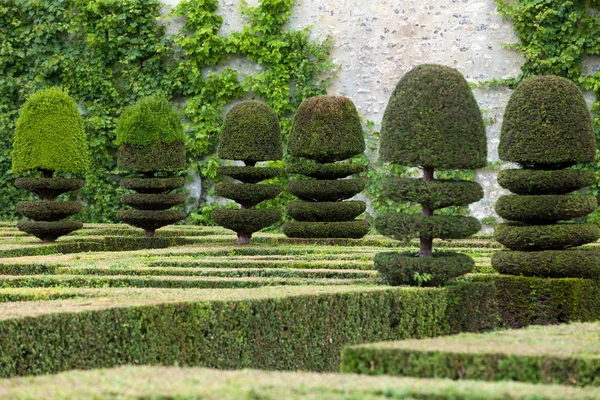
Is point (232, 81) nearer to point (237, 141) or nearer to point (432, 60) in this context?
point (432, 60)

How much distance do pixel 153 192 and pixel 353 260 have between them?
5.15 m

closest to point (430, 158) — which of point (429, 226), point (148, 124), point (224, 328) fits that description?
point (429, 226)

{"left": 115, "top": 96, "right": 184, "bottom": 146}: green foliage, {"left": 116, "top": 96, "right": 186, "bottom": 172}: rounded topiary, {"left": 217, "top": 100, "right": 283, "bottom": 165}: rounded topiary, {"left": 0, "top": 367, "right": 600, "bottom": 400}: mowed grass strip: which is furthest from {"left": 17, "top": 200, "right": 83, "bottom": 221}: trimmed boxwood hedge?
{"left": 0, "top": 367, "right": 600, "bottom": 400}: mowed grass strip

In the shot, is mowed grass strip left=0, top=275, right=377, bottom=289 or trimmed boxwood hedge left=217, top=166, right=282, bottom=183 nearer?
mowed grass strip left=0, top=275, right=377, bottom=289

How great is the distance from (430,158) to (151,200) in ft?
22.7

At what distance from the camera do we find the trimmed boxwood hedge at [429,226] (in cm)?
936

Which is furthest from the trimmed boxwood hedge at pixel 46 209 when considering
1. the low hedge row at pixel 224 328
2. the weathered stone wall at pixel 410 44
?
the low hedge row at pixel 224 328

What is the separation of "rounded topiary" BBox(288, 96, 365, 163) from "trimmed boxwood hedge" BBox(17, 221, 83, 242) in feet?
11.4

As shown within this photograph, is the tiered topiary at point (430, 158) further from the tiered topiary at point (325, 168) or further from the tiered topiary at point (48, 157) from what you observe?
the tiered topiary at point (48, 157)

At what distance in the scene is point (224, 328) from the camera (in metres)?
7.45

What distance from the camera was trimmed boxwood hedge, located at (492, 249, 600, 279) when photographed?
33.3 ft

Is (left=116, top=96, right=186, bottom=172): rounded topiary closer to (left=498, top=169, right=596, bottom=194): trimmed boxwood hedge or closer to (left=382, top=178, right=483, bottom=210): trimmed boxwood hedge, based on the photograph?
(left=498, top=169, right=596, bottom=194): trimmed boxwood hedge

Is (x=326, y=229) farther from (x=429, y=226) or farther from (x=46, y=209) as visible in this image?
(x=429, y=226)

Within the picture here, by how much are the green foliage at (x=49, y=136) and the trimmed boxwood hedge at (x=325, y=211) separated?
337cm
